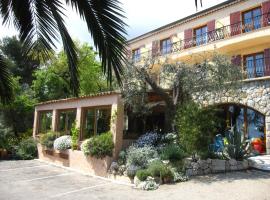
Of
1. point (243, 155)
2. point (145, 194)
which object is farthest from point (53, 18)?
point (243, 155)

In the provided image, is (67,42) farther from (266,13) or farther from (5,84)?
(266,13)

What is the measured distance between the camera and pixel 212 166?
1120 centimetres

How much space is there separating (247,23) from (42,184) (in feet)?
52.1

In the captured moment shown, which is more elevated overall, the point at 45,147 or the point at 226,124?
the point at 226,124

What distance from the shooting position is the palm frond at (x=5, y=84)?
184 inches

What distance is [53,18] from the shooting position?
12.4 ft

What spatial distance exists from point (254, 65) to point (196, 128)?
29.9ft

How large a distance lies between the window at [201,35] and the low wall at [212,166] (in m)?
11.7

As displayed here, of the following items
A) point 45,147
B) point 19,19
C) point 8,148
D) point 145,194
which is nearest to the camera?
point 19,19

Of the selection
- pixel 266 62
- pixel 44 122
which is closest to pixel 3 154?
pixel 44 122

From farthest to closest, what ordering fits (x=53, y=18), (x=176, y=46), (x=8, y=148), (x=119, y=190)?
(x=176, y=46)
(x=8, y=148)
(x=119, y=190)
(x=53, y=18)

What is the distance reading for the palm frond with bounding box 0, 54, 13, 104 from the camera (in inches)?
184

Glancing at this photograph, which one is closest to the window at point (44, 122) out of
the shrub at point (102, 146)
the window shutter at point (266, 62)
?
the shrub at point (102, 146)

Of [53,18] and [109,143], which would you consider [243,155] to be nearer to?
[109,143]
